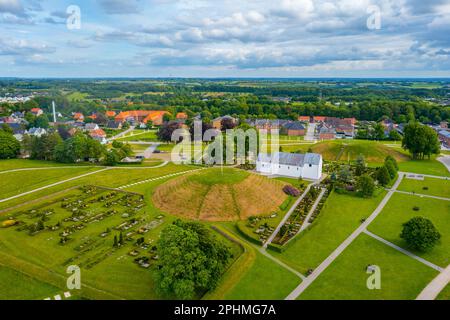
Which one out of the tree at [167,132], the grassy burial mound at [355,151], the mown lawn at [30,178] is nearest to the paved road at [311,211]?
the grassy burial mound at [355,151]

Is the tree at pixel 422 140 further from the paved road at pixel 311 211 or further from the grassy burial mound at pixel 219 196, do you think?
the grassy burial mound at pixel 219 196

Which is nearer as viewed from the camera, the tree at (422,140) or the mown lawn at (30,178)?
the mown lawn at (30,178)

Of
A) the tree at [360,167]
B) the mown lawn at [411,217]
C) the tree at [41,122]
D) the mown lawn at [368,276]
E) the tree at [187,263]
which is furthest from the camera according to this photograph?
the tree at [41,122]

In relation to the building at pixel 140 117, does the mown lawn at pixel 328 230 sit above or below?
below

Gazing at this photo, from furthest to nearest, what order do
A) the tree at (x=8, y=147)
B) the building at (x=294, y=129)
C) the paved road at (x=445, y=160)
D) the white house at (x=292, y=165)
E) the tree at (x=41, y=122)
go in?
the tree at (x=41, y=122) → the building at (x=294, y=129) → the tree at (x=8, y=147) → the paved road at (x=445, y=160) → the white house at (x=292, y=165)

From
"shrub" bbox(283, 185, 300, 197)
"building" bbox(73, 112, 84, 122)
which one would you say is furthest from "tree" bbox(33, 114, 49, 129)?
"shrub" bbox(283, 185, 300, 197)

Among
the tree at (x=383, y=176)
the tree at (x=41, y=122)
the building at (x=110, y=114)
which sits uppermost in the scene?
the building at (x=110, y=114)
